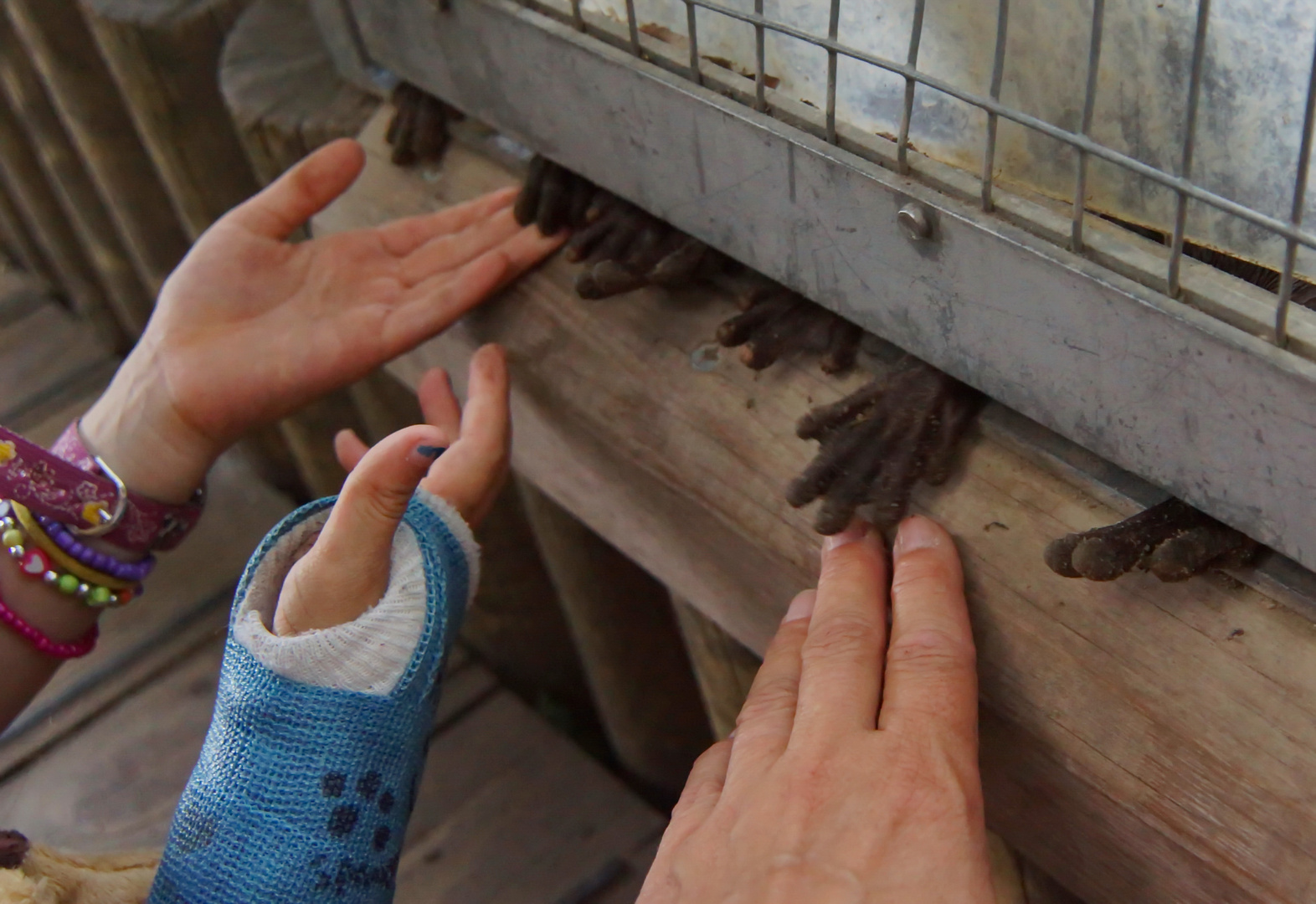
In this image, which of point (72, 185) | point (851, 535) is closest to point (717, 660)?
point (851, 535)

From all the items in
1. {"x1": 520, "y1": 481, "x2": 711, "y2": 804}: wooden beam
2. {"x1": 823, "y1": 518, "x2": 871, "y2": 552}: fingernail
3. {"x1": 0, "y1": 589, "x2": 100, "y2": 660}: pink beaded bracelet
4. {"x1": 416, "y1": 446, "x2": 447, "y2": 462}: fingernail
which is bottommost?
{"x1": 520, "y1": 481, "x2": 711, "y2": 804}: wooden beam

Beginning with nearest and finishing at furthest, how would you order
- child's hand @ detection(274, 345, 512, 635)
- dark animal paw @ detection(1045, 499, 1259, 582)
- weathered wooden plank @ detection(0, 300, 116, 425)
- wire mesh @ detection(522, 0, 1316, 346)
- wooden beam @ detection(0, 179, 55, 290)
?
1. wire mesh @ detection(522, 0, 1316, 346)
2. dark animal paw @ detection(1045, 499, 1259, 582)
3. child's hand @ detection(274, 345, 512, 635)
4. weathered wooden plank @ detection(0, 300, 116, 425)
5. wooden beam @ detection(0, 179, 55, 290)

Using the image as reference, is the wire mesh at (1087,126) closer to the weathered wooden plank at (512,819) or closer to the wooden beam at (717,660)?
the wooden beam at (717,660)

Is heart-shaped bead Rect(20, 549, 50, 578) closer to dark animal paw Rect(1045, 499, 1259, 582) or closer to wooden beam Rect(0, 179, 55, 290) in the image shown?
dark animal paw Rect(1045, 499, 1259, 582)

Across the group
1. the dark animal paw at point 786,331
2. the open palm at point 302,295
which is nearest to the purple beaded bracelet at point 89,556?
the open palm at point 302,295

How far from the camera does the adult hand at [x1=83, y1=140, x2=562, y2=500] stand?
1.02m

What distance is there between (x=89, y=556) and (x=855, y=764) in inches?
26.9

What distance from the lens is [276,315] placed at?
1.05m

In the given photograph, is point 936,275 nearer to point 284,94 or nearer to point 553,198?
point 553,198

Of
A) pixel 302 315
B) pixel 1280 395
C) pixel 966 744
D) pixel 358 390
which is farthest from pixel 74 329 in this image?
pixel 1280 395

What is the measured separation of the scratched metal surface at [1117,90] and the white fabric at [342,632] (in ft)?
1.24

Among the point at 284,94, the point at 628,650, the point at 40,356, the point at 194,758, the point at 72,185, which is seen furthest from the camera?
the point at 40,356

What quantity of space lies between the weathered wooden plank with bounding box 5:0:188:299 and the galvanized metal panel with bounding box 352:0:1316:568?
75cm

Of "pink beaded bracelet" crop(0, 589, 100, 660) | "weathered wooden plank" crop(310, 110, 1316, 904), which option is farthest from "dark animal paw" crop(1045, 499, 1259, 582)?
"pink beaded bracelet" crop(0, 589, 100, 660)
